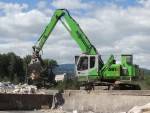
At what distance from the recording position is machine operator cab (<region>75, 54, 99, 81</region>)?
23328mm

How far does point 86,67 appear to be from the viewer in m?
23.4

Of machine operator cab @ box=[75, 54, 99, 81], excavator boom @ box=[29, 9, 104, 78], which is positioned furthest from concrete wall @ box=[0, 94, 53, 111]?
excavator boom @ box=[29, 9, 104, 78]

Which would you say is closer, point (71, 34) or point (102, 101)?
point (102, 101)

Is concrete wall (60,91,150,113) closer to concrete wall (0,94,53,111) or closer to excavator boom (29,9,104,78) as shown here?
concrete wall (0,94,53,111)

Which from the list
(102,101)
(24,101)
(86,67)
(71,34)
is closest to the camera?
(102,101)

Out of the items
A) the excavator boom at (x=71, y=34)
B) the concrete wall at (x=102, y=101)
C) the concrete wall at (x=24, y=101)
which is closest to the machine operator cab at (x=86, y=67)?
the excavator boom at (x=71, y=34)

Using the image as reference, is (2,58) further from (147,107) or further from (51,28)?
(147,107)

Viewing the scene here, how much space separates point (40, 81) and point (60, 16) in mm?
4566

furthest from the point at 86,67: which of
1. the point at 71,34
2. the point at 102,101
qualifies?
the point at 102,101

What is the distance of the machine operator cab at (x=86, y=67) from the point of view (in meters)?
23.3

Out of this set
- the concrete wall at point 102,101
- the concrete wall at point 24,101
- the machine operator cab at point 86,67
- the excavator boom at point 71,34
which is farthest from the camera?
the excavator boom at point 71,34

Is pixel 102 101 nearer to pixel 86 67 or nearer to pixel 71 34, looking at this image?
pixel 86 67

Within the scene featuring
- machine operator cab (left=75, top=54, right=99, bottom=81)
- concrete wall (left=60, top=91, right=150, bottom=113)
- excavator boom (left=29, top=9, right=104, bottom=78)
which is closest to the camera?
concrete wall (left=60, top=91, right=150, bottom=113)

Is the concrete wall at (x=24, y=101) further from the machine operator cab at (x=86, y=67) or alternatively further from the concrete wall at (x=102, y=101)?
the machine operator cab at (x=86, y=67)
